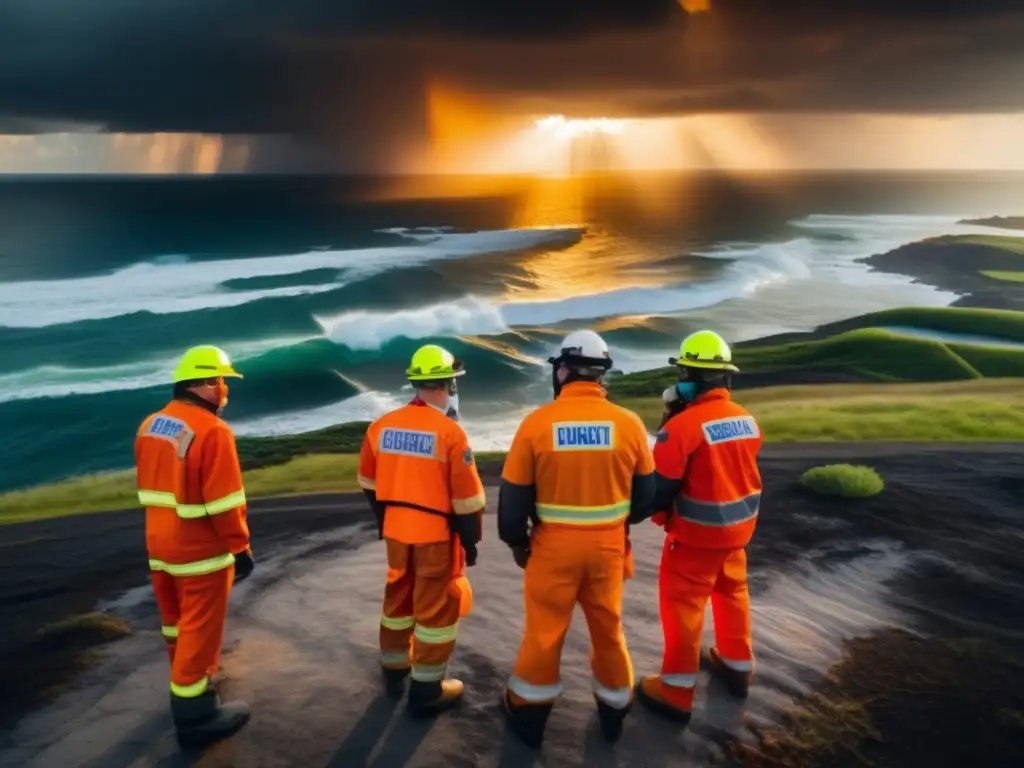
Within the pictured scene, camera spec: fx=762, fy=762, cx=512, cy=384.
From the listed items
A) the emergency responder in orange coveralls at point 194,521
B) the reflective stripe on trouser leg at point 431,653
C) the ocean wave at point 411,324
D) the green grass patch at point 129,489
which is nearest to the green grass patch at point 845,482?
the reflective stripe on trouser leg at point 431,653

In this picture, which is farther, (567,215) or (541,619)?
(567,215)

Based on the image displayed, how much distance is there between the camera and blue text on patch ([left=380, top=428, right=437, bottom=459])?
4562mm

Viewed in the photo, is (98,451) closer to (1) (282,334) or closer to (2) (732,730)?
(1) (282,334)

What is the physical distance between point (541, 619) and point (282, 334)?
2525cm

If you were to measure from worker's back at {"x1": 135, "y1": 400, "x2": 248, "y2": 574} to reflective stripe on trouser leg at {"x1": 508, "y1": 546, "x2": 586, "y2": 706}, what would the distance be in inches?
68.1

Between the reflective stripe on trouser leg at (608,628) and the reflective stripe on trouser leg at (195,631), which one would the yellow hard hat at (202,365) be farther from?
the reflective stripe on trouser leg at (608,628)

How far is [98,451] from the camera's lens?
57.6 feet

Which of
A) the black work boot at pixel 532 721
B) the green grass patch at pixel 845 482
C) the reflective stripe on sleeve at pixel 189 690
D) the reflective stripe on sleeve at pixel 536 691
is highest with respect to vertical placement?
the reflective stripe on sleeve at pixel 189 690

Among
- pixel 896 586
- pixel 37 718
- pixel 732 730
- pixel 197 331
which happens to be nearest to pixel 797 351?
pixel 896 586

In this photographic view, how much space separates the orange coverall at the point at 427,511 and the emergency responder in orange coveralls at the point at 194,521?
853 mm

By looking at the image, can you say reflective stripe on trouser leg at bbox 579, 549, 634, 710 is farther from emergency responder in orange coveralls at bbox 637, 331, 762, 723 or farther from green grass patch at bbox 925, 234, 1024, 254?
green grass patch at bbox 925, 234, 1024, 254

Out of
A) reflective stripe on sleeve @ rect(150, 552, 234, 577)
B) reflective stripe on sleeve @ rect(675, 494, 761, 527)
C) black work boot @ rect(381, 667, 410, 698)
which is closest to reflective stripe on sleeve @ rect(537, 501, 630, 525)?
reflective stripe on sleeve @ rect(675, 494, 761, 527)

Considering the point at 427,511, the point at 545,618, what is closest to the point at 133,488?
the point at 427,511

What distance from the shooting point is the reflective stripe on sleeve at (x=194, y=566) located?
14.4ft
